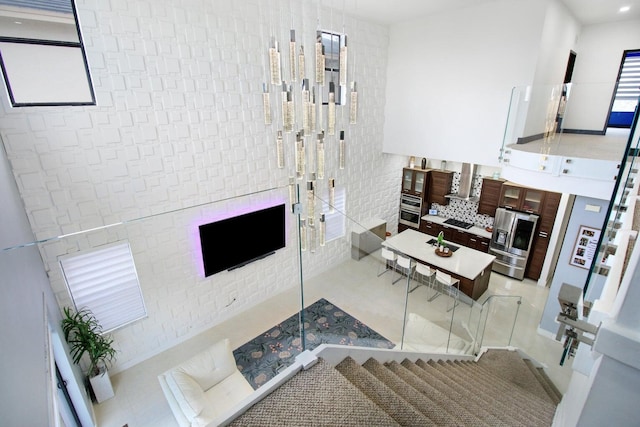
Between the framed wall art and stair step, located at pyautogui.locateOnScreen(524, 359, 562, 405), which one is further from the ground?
the framed wall art

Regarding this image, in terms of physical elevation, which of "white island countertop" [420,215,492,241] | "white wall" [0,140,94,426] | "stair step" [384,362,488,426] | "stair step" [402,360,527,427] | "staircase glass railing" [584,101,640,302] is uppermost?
"staircase glass railing" [584,101,640,302]

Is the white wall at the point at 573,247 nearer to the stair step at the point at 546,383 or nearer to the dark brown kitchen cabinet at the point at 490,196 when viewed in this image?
the stair step at the point at 546,383

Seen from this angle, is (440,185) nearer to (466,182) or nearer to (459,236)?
(466,182)

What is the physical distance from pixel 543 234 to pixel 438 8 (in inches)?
182

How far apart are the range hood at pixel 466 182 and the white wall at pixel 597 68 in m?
1.99

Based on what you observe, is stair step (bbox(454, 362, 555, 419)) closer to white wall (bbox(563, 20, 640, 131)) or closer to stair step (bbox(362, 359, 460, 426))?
stair step (bbox(362, 359, 460, 426))

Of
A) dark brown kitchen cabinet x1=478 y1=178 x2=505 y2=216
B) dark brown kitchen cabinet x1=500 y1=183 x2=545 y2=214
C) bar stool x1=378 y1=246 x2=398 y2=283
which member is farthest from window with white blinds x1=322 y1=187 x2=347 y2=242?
dark brown kitchen cabinet x1=500 y1=183 x2=545 y2=214

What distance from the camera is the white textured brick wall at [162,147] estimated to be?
10.4 feet

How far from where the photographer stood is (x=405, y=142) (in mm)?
6375

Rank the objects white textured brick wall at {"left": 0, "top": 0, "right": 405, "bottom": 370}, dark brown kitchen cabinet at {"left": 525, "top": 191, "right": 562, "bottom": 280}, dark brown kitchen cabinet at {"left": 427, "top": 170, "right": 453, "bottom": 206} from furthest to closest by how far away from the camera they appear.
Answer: dark brown kitchen cabinet at {"left": 427, "top": 170, "right": 453, "bottom": 206}, dark brown kitchen cabinet at {"left": 525, "top": 191, "right": 562, "bottom": 280}, white textured brick wall at {"left": 0, "top": 0, "right": 405, "bottom": 370}

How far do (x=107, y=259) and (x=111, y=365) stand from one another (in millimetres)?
1308

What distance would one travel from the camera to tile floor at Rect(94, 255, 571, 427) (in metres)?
3.22

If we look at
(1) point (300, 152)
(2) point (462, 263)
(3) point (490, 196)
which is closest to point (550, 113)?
(3) point (490, 196)

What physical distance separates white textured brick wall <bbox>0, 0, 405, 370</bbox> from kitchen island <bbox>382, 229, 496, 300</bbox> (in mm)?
2930
